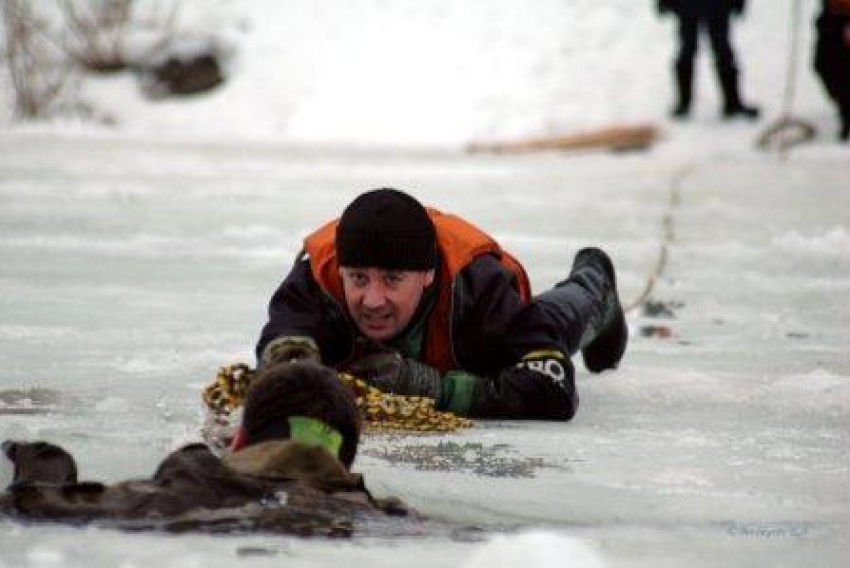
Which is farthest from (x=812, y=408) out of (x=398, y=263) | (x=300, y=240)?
(x=300, y=240)

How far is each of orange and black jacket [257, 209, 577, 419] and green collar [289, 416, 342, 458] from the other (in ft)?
3.48

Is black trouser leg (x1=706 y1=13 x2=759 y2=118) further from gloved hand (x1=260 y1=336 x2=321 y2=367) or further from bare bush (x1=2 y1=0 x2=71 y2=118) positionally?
gloved hand (x1=260 y1=336 x2=321 y2=367)

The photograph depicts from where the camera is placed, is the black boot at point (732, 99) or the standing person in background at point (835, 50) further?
the black boot at point (732, 99)

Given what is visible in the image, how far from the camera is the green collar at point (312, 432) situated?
350cm

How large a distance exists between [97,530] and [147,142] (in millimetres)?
13399

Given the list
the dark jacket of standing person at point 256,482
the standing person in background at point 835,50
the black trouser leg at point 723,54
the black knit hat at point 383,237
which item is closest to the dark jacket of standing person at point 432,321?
the black knit hat at point 383,237

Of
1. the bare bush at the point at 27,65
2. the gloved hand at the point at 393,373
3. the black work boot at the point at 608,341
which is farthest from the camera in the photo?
the bare bush at the point at 27,65

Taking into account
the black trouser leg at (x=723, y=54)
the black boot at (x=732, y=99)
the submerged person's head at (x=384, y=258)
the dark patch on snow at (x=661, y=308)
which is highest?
the black trouser leg at (x=723, y=54)

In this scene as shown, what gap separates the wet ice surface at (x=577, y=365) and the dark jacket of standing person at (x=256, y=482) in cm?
8

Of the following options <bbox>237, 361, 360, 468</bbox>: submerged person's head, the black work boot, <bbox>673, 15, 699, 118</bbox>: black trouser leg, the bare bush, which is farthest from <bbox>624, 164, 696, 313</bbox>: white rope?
the bare bush

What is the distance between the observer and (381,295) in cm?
455

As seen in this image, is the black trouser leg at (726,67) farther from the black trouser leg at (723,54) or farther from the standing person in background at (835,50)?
the standing person in background at (835,50)

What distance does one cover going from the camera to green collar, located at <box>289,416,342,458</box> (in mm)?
3502

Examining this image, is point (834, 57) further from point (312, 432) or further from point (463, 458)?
point (312, 432)
